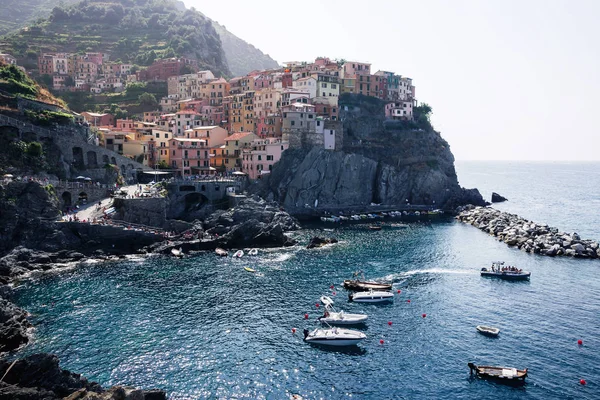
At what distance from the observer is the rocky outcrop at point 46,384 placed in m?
26.2

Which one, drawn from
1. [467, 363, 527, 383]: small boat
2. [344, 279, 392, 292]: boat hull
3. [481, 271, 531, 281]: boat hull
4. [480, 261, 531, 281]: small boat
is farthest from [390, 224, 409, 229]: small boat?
[467, 363, 527, 383]: small boat

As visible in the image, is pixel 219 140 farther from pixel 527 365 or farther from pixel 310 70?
pixel 527 365

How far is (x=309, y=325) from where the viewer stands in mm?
46281

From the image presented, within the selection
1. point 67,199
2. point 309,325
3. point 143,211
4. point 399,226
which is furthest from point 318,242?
point 67,199

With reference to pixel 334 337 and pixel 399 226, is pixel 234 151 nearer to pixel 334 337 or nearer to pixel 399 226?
pixel 399 226

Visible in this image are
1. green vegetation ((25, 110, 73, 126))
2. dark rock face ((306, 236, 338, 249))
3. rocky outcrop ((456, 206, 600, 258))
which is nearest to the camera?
rocky outcrop ((456, 206, 600, 258))

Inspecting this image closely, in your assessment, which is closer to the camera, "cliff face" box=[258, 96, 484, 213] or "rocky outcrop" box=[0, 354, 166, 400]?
"rocky outcrop" box=[0, 354, 166, 400]

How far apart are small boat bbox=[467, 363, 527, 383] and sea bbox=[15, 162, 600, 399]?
0.61 m

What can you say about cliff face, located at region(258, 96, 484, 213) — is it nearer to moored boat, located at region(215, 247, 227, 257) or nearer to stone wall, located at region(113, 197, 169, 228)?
stone wall, located at region(113, 197, 169, 228)

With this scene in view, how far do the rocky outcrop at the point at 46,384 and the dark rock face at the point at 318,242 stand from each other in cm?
4798

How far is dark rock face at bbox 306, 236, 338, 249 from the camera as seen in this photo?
252 ft

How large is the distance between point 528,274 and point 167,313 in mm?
46597

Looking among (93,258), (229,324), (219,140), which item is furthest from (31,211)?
(219,140)

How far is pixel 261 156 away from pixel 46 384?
249 feet
